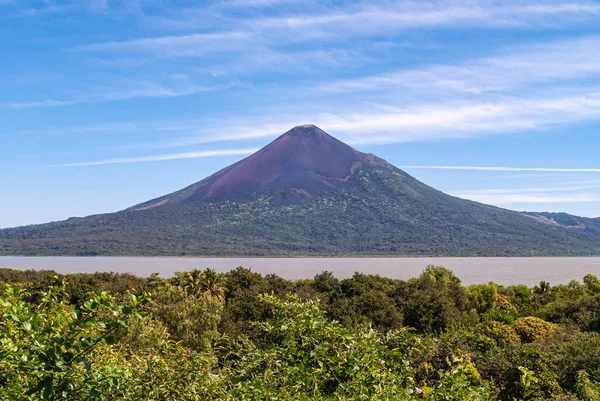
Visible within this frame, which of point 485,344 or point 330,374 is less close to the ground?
point 330,374

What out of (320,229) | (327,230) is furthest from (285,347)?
(320,229)

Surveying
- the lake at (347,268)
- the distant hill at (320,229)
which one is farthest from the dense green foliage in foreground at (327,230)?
the lake at (347,268)

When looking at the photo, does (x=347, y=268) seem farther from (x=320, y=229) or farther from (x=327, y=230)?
(x=320, y=229)

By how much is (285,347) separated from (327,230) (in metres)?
170

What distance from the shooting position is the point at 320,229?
176625 mm

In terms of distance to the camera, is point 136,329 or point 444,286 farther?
point 444,286

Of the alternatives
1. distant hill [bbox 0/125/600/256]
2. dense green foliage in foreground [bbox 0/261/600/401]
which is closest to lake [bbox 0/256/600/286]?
distant hill [bbox 0/125/600/256]

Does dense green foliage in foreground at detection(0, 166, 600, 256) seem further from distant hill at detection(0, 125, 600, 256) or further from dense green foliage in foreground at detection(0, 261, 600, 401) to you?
dense green foliage in foreground at detection(0, 261, 600, 401)

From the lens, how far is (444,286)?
29.2 meters

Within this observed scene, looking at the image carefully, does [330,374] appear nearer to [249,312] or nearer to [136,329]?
[136,329]

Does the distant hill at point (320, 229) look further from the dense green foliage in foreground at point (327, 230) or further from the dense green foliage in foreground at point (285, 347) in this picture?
the dense green foliage in foreground at point (285, 347)

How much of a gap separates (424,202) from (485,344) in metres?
174

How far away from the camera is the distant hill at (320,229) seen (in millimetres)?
162000

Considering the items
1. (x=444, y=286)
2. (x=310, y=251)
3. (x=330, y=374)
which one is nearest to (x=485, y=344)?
(x=330, y=374)
